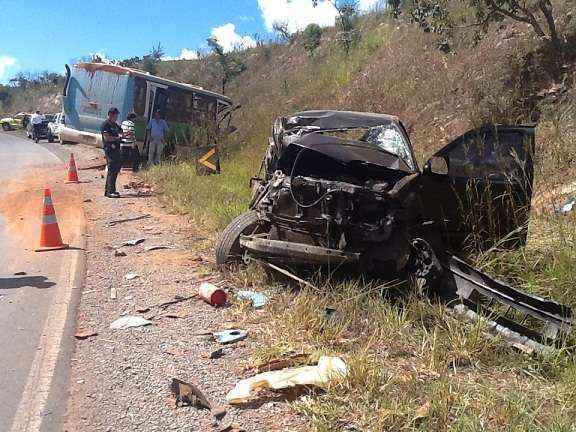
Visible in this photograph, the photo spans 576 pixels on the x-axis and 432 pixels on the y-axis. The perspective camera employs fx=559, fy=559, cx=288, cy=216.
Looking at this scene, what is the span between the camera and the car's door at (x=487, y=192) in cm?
521

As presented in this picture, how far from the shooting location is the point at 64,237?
8.16 metres

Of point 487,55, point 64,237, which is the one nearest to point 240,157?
point 487,55

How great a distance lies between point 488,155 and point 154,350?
3694 mm

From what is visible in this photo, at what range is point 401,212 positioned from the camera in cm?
489

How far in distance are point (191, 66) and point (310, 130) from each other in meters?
38.6

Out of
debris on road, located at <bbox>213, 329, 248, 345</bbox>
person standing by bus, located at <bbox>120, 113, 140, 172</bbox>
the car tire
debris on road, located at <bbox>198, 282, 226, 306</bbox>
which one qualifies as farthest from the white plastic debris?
person standing by bus, located at <bbox>120, 113, 140, 172</bbox>

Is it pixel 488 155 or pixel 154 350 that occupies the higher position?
pixel 488 155

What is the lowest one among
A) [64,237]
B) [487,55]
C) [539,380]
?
[64,237]

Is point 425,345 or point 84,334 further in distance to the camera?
point 84,334

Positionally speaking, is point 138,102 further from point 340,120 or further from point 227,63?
point 227,63

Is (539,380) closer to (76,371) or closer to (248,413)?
(248,413)

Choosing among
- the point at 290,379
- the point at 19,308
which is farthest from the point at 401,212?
the point at 19,308


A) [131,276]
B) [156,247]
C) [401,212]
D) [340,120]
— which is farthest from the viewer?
[156,247]

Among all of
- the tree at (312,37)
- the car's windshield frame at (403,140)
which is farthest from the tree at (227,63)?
the car's windshield frame at (403,140)
